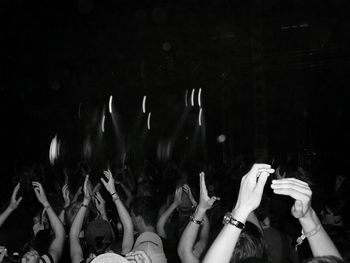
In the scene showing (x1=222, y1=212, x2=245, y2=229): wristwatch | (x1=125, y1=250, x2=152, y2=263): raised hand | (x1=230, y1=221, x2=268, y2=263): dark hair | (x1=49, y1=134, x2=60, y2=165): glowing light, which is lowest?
(x1=49, y1=134, x2=60, y2=165): glowing light

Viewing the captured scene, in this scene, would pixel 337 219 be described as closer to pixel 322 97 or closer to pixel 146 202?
pixel 146 202

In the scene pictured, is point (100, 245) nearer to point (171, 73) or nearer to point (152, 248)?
point (152, 248)

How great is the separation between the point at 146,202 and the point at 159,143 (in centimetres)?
1462

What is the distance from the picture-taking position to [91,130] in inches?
612

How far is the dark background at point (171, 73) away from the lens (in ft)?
37.6

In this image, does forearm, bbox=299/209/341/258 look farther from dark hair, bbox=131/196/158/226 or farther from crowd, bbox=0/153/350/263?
dark hair, bbox=131/196/158/226

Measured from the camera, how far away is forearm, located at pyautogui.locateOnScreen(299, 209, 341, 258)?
1.90 meters

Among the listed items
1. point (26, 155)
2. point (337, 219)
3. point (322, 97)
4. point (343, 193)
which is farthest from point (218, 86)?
point (337, 219)

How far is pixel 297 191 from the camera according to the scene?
1700 millimetres

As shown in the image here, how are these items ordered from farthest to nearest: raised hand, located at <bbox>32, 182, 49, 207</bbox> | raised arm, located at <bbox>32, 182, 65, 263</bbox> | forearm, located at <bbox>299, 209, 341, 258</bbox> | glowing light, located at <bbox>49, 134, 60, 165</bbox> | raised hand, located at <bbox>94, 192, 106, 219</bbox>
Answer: glowing light, located at <bbox>49, 134, 60, 165</bbox>
raised hand, located at <bbox>94, 192, 106, 219</bbox>
raised hand, located at <bbox>32, 182, 49, 207</bbox>
raised arm, located at <bbox>32, 182, 65, 263</bbox>
forearm, located at <bbox>299, 209, 341, 258</bbox>

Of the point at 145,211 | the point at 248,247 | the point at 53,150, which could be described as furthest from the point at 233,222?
the point at 53,150

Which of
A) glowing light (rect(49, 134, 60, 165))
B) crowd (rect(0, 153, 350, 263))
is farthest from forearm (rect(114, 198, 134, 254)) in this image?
glowing light (rect(49, 134, 60, 165))

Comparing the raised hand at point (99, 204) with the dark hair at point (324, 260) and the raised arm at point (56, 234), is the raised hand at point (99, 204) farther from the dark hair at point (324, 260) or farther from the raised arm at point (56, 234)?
the dark hair at point (324, 260)

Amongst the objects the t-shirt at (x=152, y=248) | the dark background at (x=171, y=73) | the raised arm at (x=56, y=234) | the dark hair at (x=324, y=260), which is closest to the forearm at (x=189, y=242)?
the t-shirt at (x=152, y=248)
